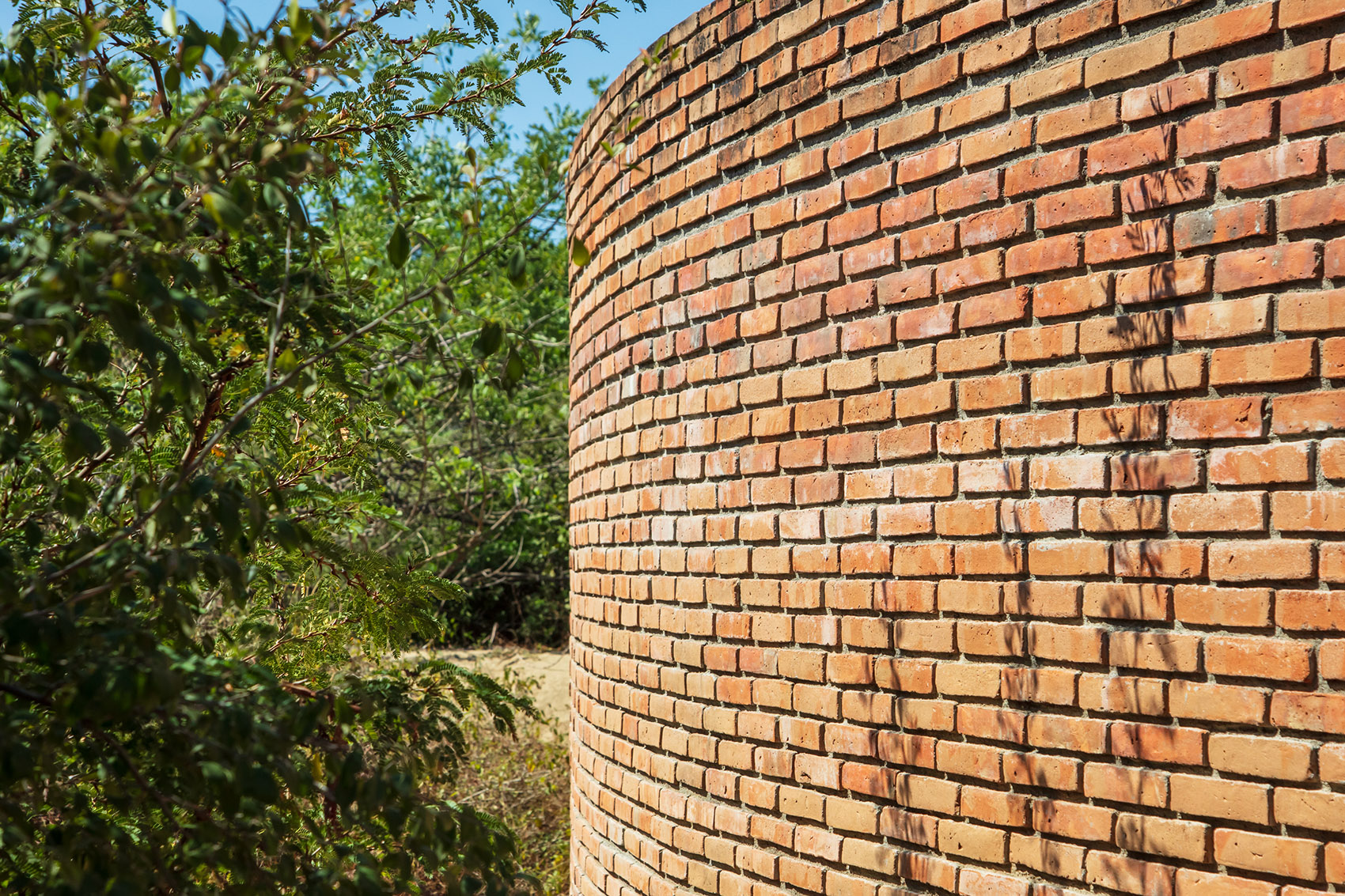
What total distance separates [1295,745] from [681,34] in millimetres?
2556

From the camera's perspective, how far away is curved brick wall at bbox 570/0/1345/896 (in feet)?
6.49

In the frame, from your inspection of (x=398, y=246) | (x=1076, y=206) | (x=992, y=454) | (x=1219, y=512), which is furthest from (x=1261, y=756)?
(x=398, y=246)

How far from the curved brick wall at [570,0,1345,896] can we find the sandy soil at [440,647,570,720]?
19.9 ft

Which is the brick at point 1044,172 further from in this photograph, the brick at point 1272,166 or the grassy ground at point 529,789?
the grassy ground at point 529,789

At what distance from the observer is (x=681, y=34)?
3.32 metres

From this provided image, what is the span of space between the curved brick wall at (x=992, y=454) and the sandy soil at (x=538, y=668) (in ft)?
19.9

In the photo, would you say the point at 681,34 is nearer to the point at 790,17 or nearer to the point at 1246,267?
the point at 790,17

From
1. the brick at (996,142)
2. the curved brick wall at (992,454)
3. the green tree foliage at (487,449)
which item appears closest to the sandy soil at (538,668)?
the green tree foliage at (487,449)

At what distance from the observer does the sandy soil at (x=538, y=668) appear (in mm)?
9414

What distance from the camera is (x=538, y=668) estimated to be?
35.8 feet

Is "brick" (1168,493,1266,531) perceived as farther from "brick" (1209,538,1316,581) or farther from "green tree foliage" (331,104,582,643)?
"green tree foliage" (331,104,582,643)

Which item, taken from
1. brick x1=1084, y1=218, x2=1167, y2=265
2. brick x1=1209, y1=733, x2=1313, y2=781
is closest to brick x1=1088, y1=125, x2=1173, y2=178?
brick x1=1084, y1=218, x2=1167, y2=265

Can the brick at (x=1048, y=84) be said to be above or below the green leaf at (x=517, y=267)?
above

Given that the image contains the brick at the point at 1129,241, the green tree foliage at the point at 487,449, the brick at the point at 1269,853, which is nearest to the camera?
the brick at the point at 1269,853
